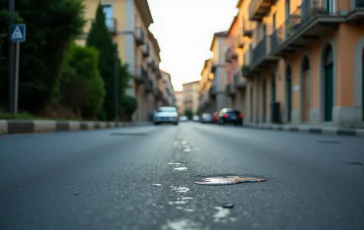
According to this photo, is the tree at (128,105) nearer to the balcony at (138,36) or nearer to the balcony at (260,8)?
the balcony at (138,36)

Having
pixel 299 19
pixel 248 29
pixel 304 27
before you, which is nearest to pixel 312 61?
pixel 299 19

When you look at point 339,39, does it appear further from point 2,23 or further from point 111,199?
point 111,199

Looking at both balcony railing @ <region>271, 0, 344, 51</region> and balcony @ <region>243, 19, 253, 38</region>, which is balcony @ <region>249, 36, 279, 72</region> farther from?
balcony @ <region>243, 19, 253, 38</region>

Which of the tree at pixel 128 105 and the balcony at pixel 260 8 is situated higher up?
the balcony at pixel 260 8

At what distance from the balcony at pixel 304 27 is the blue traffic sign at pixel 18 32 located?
33.4ft

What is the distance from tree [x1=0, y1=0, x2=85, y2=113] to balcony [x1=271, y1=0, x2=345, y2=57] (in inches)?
343

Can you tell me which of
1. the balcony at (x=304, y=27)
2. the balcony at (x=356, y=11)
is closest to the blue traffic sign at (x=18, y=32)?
the balcony at (x=304, y=27)

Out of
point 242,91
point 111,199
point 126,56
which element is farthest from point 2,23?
point 242,91

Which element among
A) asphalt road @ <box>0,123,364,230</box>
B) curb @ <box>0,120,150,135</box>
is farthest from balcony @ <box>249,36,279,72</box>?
asphalt road @ <box>0,123,364,230</box>

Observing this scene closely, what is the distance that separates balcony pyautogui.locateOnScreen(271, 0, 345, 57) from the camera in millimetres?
14341

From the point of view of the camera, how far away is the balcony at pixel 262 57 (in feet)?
75.4

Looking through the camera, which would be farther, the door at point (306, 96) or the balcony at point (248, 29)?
the balcony at point (248, 29)

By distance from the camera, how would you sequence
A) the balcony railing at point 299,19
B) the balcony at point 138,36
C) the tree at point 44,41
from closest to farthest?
the tree at point 44,41, the balcony railing at point 299,19, the balcony at point 138,36

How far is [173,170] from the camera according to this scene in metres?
3.24
